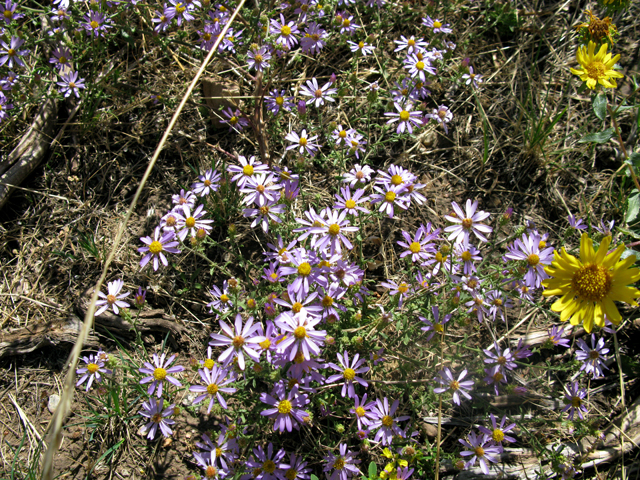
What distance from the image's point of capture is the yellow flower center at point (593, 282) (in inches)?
87.5

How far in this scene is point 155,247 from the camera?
9.23 feet

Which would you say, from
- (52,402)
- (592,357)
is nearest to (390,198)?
(592,357)

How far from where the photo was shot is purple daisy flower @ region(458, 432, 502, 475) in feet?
8.25

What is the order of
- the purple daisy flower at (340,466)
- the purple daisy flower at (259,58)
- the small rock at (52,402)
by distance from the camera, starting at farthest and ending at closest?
the purple daisy flower at (259,58) → the small rock at (52,402) → the purple daisy flower at (340,466)

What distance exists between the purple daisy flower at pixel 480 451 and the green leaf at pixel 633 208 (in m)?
2.01

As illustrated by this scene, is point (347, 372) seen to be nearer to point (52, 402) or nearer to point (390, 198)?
point (390, 198)

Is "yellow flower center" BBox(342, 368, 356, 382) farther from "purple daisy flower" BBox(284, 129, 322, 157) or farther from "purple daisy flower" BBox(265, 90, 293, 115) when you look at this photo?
"purple daisy flower" BBox(265, 90, 293, 115)

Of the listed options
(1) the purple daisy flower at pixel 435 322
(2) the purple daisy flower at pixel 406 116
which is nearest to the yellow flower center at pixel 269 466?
(1) the purple daisy flower at pixel 435 322

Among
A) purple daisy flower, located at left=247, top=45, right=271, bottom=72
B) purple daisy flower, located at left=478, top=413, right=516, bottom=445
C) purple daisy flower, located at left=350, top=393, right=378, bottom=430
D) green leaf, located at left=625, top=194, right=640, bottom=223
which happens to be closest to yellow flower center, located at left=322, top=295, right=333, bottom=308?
purple daisy flower, located at left=350, top=393, right=378, bottom=430

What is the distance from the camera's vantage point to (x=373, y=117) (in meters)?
3.71

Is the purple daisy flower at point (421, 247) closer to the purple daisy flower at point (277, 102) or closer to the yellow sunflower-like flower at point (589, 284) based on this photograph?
→ the yellow sunflower-like flower at point (589, 284)

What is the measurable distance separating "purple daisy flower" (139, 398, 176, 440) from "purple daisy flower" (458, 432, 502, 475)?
1.84 meters

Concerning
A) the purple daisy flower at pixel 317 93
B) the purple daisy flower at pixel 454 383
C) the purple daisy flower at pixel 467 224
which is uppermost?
the purple daisy flower at pixel 317 93

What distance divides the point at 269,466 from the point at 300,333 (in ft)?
2.87
